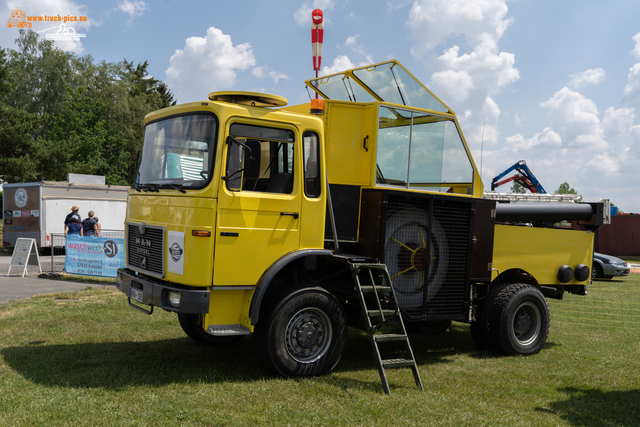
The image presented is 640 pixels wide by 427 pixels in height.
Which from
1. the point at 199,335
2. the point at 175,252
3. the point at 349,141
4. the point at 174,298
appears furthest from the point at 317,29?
the point at 199,335

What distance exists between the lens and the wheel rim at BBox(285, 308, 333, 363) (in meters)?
5.57

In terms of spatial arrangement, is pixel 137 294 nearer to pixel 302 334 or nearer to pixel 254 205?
pixel 254 205

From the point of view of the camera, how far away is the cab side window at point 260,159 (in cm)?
530

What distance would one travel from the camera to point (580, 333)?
8906 mm

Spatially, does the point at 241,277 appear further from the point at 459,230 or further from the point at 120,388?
the point at 459,230

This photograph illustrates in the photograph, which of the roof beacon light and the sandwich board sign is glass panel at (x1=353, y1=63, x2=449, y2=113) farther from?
the sandwich board sign

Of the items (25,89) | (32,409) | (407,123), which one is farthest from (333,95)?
(25,89)

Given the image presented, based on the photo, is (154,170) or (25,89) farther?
(25,89)

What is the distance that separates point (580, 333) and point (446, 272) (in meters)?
3.64

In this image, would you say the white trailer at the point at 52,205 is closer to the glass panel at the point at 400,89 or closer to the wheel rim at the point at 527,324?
the glass panel at the point at 400,89

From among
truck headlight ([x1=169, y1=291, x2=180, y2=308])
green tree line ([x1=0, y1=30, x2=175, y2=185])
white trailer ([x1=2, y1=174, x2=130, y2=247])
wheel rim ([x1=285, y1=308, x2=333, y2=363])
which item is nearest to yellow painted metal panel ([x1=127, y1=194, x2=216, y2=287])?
truck headlight ([x1=169, y1=291, x2=180, y2=308])

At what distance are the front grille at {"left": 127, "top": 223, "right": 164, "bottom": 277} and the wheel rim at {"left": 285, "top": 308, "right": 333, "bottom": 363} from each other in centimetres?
148

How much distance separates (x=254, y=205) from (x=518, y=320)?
14.1 feet

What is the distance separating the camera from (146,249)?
5805 mm
